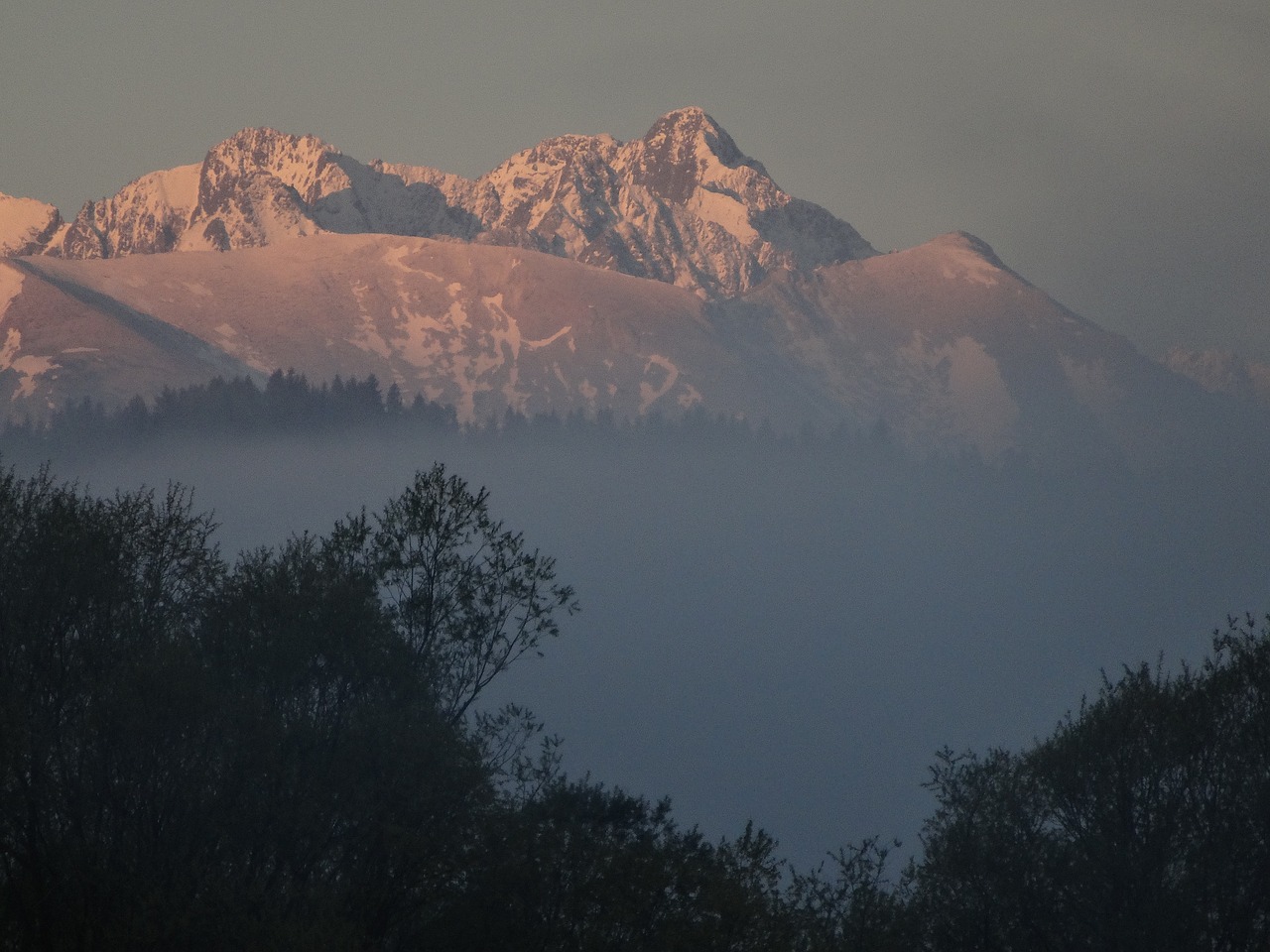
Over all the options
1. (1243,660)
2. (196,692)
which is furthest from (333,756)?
(1243,660)

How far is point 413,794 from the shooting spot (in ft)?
155

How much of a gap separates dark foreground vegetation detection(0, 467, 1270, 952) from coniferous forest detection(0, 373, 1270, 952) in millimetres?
93

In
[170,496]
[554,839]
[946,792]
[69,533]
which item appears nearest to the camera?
[554,839]

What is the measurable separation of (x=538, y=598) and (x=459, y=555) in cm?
325

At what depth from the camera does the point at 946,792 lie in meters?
59.8

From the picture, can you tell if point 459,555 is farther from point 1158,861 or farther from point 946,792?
point 1158,861

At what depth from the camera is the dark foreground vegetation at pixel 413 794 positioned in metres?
45.4

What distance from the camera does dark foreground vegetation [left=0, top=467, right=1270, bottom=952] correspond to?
149 ft

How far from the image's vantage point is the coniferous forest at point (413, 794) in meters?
45.4

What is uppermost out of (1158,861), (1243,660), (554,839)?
(1243,660)

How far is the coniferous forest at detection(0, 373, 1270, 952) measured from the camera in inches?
1789

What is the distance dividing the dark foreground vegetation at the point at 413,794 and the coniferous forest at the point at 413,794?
0.30 feet

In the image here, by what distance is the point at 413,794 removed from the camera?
155ft

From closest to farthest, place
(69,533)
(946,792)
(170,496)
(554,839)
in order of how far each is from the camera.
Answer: (554,839) → (69,533) → (170,496) → (946,792)
